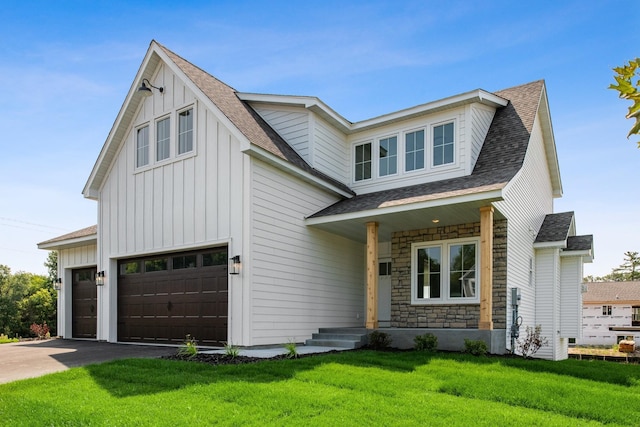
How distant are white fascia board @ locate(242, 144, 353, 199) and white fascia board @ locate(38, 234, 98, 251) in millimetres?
7252

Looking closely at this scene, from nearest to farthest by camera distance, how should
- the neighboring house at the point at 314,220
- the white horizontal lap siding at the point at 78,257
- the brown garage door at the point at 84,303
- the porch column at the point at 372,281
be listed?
the neighboring house at the point at 314,220, the porch column at the point at 372,281, the brown garage door at the point at 84,303, the white horizontal lap siding at the point at 78,257

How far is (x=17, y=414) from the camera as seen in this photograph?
18.4 ft

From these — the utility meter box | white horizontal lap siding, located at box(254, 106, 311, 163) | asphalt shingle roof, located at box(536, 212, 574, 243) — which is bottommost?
the utility meter box

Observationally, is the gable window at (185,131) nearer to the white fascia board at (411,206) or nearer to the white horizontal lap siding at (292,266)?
the white horizontal lap siding at (292,266)

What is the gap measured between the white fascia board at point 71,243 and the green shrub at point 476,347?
37.0 ft

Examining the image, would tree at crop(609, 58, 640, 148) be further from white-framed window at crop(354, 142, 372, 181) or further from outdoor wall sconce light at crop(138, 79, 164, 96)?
outdoor wall sconce light at crop(138, 79, 164, 96)

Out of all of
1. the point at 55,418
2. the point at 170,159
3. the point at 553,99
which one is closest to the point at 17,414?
the point at 55,418

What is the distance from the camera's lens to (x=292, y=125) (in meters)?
13.3

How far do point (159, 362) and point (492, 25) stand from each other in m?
8.88

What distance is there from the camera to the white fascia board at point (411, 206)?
962 centimetres

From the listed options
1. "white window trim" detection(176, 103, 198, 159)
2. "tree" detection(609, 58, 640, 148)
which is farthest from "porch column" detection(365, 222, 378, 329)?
"tree" detection(609, 58, 640, 148)

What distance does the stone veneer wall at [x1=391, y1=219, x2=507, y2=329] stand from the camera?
11.2 m

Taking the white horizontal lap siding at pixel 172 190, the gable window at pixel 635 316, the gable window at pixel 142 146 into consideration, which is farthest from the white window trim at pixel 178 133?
the gable window at pixel 635 316

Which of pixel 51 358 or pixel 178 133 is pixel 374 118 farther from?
pixel 51 358
